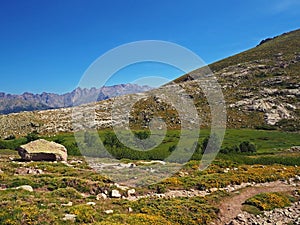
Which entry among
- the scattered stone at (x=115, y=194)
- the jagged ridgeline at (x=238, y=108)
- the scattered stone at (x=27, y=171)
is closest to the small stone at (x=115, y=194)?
the scattered stone at (x=115, y=194)

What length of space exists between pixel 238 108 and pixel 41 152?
108 m

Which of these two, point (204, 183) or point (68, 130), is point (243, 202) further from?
point (68, 130)

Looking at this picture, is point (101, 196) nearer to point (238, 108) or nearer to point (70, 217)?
point (70, 217)

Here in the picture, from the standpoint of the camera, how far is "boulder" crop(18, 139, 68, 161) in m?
35.5

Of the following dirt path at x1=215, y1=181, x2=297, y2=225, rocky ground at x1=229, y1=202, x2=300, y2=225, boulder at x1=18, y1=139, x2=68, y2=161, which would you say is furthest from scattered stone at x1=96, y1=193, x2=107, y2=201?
boulder at x1=18, y1=139, x2=68, y2=161

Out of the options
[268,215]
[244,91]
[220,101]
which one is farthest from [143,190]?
[244,91]

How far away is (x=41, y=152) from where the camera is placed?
35.8 metres

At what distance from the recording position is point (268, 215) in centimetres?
2214

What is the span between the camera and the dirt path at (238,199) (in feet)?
68.8

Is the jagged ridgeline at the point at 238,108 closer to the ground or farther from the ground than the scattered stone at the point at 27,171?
farther from the ground

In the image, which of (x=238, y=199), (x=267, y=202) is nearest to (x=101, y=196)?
(x=238, y=199)

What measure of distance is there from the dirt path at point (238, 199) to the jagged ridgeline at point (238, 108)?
8332 centimetres

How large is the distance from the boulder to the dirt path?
2208 centimetres

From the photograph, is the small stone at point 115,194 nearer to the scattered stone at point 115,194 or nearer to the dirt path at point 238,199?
the scattered stone at point 115,194
